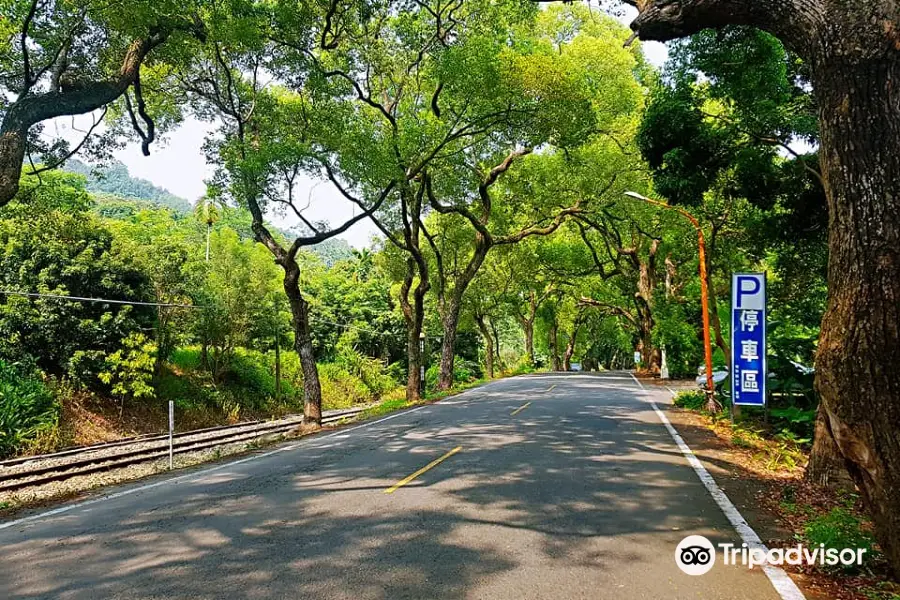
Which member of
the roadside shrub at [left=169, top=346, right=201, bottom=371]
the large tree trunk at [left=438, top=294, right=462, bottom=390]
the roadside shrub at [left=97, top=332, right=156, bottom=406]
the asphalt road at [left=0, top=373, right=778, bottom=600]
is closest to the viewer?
the asphalt road at [left=0, top=373, right=778, bottom=600]

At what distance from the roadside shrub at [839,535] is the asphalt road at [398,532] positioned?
0.63 meters

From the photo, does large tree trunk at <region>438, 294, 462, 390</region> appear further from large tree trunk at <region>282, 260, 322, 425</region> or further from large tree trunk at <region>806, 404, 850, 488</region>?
large tree trunk at <region>806, 404, 850, 488</region>

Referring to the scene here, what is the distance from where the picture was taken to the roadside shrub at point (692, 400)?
14.9 metres

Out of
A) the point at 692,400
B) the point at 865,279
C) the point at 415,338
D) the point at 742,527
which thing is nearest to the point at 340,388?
the point at 415,338

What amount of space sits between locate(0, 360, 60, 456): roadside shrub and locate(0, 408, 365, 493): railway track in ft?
3.48

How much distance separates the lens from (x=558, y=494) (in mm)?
6160

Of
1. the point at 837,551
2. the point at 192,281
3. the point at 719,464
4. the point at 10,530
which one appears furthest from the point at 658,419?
the point at 192,281

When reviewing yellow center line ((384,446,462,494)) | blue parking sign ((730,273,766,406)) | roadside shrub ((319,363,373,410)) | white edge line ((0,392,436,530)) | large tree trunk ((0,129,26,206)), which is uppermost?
large tree trunk ((0,129,26,206))

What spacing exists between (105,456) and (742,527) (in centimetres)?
1352

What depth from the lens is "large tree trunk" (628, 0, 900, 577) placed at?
3662 mm

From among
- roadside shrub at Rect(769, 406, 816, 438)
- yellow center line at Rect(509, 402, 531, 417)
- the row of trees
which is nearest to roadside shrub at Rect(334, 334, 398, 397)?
the row of trees

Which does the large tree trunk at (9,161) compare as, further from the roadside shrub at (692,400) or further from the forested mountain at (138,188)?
the forested mountain at (138,188)

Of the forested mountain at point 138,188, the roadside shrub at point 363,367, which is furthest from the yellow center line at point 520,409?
the forested mountain at point 138,188

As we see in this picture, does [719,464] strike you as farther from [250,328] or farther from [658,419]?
[250,328]
